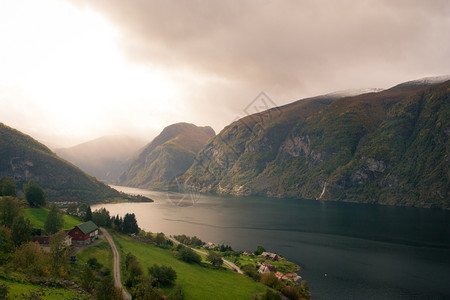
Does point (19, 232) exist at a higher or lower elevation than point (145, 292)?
higher

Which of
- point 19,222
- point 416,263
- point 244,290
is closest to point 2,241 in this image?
point 19,222

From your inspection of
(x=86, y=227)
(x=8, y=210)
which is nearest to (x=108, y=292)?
Answer: (x=86, y=227)

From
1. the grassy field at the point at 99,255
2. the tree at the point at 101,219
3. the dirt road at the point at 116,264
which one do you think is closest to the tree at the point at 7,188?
the tree at the point at 101,219

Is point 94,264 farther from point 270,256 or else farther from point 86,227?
point 270,256

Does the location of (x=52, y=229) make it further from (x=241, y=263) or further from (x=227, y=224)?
(x=227, y=224)

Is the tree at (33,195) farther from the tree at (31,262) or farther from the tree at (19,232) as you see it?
the tree at (31,262)

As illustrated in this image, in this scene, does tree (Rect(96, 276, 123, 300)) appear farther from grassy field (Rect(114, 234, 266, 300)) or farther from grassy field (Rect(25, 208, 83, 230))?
grassy field (Rect(25, 208, 83, 230))

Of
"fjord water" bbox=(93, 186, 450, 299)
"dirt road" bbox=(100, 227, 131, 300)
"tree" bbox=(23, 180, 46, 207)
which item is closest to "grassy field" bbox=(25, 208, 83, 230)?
"tree" bbox=(23, 180, 46, 207)
